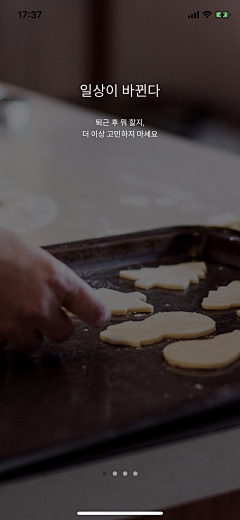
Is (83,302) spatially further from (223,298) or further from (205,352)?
(223,298)

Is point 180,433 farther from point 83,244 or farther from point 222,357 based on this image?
point 83,244

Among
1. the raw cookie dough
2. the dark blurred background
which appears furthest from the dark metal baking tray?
the dark blurred background

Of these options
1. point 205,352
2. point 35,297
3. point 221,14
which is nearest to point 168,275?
point 205,352

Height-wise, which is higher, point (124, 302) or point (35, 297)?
point (35, 297)

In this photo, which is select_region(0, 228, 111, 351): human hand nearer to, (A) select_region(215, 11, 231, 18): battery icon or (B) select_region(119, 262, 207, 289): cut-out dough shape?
(B) select_region(119, 262, 207, 289): cut-out dough shape

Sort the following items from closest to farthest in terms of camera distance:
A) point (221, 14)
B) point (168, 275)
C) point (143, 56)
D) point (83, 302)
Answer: point (83, 302), point (168, 275), point (221, 14), point (143, 56)

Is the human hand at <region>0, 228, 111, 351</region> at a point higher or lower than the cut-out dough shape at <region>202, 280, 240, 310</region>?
higher

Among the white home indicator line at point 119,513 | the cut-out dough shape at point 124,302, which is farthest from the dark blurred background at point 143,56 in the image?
the white home indicator line at point 119,513
